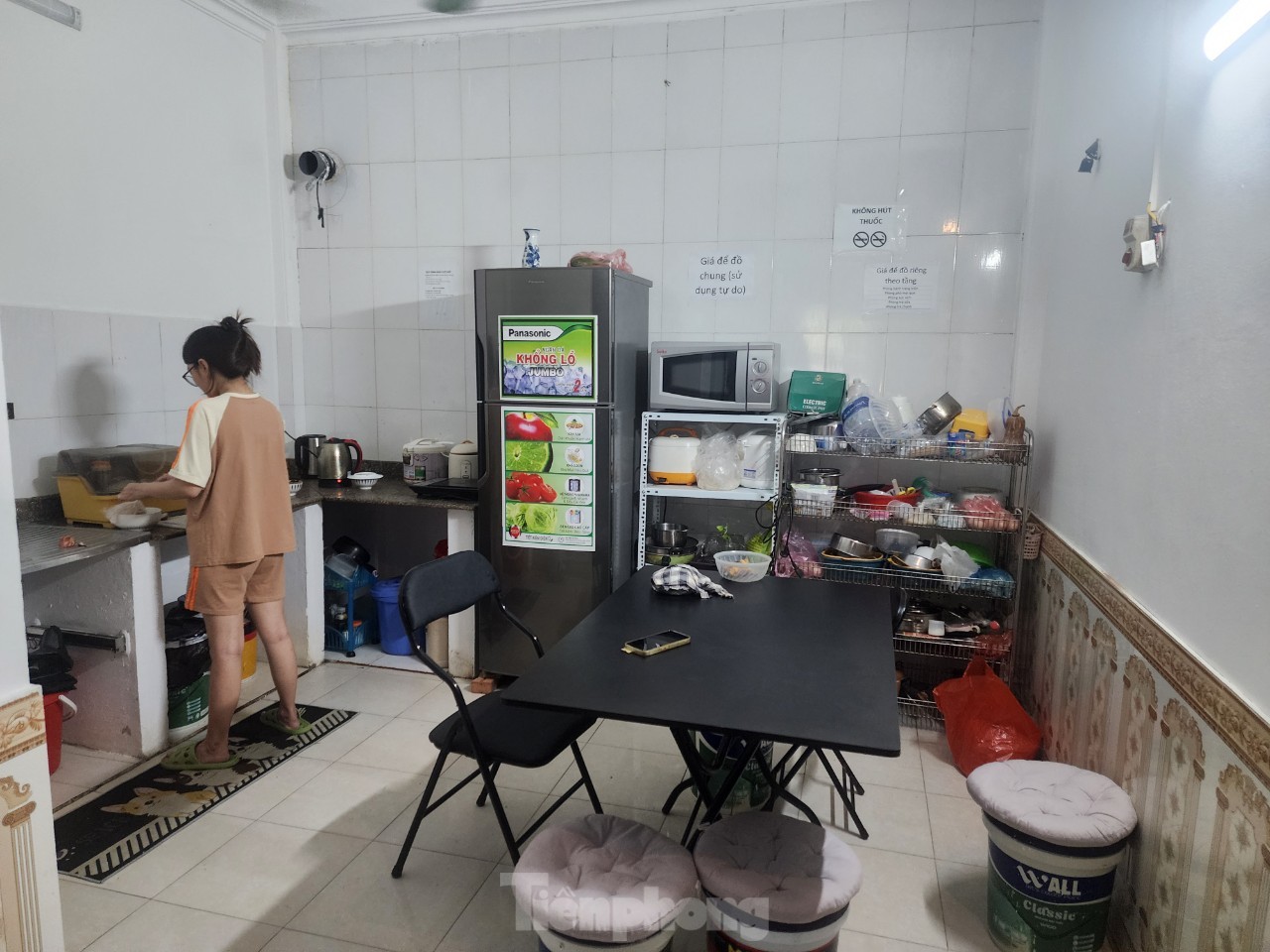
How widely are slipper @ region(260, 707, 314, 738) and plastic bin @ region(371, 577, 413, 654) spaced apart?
0.71m

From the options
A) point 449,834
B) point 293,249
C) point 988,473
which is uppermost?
point 293,249

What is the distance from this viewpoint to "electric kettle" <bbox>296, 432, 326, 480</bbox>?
13.0 ft

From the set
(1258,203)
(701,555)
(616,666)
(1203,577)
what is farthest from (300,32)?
(1203,577)

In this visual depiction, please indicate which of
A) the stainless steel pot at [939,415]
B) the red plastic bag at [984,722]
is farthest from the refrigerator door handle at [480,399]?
the red plastic bag at [984,722]

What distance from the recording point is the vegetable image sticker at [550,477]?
325 cm

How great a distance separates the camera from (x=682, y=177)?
3580 millimetres

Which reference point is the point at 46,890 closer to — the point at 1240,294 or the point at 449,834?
the point at 449,834

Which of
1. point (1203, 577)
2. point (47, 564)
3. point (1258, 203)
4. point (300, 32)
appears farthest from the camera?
point (300, 32)

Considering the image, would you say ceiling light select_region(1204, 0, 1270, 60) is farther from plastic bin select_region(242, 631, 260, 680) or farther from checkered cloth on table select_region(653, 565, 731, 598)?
plastic bin select_region(242, 631, 260, 680)

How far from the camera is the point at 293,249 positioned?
13.4 feet

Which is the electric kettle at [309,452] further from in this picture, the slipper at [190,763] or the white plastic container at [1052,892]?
the white plastic container at [1052,892]

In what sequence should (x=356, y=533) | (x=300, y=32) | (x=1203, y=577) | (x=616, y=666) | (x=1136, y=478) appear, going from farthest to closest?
(x=356, y=533) < (x=300, y=32) < (x=1136, y=478) < (x=616, y=666) < (x=1203, y=577)

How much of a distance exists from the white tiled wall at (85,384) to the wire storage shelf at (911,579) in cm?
276

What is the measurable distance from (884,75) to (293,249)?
2.91 m
